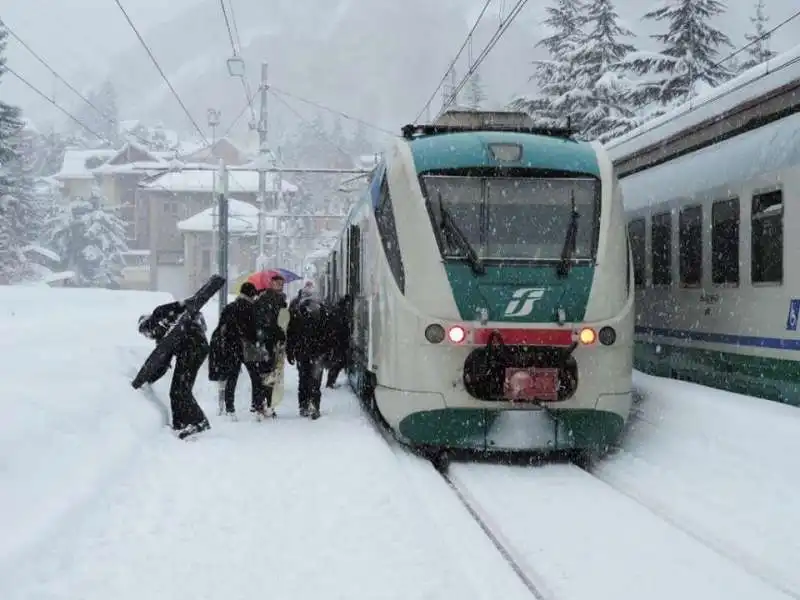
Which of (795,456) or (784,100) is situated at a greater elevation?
(784,100)

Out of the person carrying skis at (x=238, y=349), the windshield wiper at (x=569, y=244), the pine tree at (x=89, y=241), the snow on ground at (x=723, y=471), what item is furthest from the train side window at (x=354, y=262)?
the pine tree at (x=89, y=241)

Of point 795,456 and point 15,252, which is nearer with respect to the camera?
point 795,456

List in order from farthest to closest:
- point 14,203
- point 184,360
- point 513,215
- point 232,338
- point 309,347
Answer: point 14,203
point 309,347
point 232,338
point 184,360
point 513,215

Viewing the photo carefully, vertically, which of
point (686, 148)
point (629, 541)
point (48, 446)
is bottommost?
point (629, 541)

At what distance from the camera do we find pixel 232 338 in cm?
1037

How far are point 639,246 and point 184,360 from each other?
23.6 feet

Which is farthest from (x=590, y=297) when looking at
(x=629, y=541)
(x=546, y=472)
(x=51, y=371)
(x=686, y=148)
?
(x=51, y=371)

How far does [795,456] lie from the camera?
6.73 meters

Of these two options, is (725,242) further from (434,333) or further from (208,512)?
(208,512)

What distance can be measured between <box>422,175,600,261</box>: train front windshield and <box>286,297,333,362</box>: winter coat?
2.90 metres

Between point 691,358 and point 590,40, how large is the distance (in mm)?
20708

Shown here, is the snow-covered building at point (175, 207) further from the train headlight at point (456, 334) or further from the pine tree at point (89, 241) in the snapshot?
the train headlight at point (456, 334)

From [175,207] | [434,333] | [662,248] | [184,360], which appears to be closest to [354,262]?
[184,360]

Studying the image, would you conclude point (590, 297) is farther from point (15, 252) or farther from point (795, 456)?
point (15, 252)
